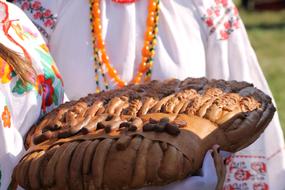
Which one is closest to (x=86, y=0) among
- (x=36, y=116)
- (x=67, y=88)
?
(x=67, y=88)

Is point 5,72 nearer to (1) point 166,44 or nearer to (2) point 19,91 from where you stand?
(2) point 19,91

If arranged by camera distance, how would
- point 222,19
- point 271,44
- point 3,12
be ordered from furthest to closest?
point 271,44 < point 222,19 < point 3,12

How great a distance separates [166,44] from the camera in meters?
2.63

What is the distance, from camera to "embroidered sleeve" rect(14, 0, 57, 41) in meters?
2.59

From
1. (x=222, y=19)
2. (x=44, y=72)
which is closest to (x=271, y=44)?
(x=222, y=19)

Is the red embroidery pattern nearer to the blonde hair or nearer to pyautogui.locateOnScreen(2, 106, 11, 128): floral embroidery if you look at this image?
the blonde hair

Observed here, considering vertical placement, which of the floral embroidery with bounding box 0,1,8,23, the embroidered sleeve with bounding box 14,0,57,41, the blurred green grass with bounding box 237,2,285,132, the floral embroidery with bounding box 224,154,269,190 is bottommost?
the blurred green grass with bounding box 237,2,285,132

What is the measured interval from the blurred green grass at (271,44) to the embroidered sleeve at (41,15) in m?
3.10

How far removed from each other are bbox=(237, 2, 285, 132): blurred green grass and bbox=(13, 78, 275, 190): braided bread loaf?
11.5 feet

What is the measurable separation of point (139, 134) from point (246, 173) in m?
1.00

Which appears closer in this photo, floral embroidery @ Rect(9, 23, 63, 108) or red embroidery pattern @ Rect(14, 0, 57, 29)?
floral embroidery @ Rect(9, 23, 63, 108)

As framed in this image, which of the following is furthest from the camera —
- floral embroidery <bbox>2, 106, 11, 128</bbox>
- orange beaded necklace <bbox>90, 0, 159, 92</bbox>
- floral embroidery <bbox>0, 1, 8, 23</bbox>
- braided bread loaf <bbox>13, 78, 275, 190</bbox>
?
orange beaded necklace <bbox>90, 0, 159, 92</bbox>

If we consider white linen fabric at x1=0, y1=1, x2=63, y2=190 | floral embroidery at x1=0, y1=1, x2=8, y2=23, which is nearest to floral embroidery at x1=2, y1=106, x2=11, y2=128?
white linen fabric at x1=0, y1=1, x2=63, y2=190

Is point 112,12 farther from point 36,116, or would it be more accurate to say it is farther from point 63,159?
point 63,159
